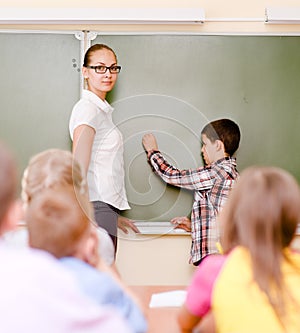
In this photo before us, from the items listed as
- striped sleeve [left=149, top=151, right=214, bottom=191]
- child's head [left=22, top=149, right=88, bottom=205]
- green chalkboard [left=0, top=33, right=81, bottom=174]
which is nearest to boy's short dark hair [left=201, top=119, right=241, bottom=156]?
striped sleeve [left=149, top=151, right=214, bottom=191]

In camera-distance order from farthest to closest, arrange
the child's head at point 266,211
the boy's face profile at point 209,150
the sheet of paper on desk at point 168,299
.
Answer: the boy's face profile at point 209,150 → the sheet of paper on desk at point 168,299 → the child's head at point 266,211

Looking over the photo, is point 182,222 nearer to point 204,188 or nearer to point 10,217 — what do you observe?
point 204,188

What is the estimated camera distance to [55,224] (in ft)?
4.44

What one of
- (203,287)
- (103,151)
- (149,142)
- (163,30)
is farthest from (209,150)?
(203,287)

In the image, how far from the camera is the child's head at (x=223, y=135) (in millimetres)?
3492

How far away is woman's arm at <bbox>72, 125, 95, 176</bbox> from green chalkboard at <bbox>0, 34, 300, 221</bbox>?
272 mm

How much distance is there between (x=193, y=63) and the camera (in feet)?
11.6

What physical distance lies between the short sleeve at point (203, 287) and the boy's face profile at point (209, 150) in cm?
193

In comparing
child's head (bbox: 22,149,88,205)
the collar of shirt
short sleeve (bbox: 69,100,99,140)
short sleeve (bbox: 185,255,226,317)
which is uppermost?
the collar of shirt

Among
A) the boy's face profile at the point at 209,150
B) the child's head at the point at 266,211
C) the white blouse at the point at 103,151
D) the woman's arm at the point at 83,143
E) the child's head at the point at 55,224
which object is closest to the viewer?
the child's head at the point at 55,224

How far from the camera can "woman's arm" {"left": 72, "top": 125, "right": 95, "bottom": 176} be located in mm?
3121

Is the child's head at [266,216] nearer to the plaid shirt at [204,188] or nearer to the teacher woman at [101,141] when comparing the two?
the teacher woman at [101,141]
